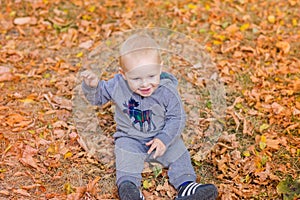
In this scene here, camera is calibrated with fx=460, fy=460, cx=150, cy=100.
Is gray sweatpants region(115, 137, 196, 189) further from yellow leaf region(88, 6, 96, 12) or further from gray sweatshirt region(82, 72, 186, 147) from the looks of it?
yellow leaf region(88, 6, 96, 12)

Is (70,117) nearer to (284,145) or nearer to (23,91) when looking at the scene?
(23,91)

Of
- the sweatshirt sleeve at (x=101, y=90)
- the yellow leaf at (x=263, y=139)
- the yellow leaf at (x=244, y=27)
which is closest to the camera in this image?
the sweatshirt sleeve at (x=101, y=90)

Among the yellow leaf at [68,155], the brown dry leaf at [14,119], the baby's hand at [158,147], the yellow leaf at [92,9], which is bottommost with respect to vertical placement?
the yellow leaf at [68,155]

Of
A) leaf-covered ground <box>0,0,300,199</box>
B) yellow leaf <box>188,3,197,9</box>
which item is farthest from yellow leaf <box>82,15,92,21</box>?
yellow leaf <box>188,3,197,9</box>

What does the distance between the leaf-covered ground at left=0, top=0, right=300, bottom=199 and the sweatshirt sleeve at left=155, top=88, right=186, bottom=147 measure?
30 centimetres

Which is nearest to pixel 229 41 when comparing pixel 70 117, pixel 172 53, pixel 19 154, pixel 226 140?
pixel 172 53

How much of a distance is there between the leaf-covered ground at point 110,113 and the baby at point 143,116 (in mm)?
162

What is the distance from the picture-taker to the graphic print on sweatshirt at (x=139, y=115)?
128 inches

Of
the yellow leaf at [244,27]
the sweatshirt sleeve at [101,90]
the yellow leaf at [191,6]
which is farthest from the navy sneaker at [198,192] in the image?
the yellow leaf at [191,6]

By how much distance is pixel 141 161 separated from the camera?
3.20 metres

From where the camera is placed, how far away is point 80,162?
134 inches

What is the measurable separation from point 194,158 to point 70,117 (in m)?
1.09

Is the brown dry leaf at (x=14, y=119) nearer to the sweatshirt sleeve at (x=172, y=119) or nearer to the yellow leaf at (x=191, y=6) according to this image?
the sweatshirt sleeve at (x=172, y=119)

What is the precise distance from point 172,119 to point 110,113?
0.77 m
